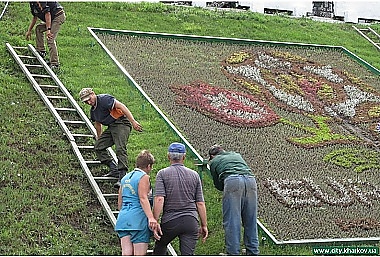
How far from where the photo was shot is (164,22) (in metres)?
22.1

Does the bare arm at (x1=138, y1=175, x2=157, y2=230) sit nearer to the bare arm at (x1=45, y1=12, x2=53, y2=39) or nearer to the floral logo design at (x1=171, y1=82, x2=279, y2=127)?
the floral logo design at (x1=171, y1=82, x2=279, y2=127)

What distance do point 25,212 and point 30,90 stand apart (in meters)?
4.73

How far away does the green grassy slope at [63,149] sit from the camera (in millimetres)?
9078

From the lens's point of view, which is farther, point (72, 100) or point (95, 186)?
point (72, 100)

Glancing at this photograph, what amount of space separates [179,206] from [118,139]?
249cm

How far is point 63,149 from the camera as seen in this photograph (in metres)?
11.4

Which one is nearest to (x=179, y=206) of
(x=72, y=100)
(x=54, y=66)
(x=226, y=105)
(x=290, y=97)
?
(x=72, y=100)

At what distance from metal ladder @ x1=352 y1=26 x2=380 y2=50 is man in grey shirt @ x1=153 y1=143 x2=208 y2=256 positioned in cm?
1793

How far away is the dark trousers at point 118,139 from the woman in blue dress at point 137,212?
2.16 metres

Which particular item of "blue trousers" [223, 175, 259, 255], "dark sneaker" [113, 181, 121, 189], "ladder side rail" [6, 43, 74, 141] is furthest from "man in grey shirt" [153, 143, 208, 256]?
"ladder side rail" [6, 43, 74, 141]

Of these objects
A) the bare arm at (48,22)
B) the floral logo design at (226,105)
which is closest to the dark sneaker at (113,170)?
the floral logo design at (226,105)

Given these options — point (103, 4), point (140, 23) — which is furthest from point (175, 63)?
point (103, 4)

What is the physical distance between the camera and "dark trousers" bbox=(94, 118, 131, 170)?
9.90 metres

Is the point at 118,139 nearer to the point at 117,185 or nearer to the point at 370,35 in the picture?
the point at 117,185
